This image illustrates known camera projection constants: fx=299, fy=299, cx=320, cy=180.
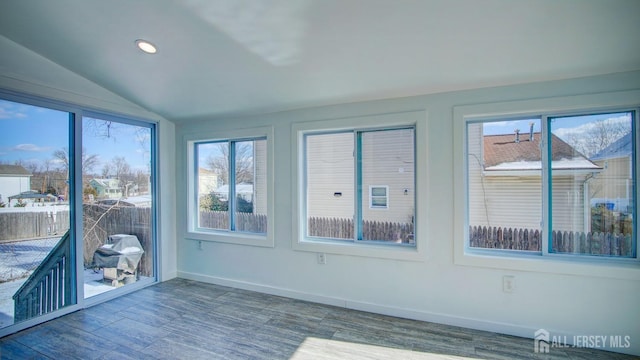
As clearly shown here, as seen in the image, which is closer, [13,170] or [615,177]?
[615,177]

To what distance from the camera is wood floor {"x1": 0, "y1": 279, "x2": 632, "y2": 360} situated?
8.27ft

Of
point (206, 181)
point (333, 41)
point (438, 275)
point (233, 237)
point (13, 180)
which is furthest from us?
point (206, 181)

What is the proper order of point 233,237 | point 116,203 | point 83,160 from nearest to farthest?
point 83,160, point 116,203, point 233,237

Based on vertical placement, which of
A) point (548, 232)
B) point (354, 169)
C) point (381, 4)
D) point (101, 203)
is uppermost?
point (381, 4)

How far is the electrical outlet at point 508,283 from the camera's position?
2.77 meters

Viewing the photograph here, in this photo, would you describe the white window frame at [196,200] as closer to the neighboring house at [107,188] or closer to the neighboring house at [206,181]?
the neighboring house at [206,181]

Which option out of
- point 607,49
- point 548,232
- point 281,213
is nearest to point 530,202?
point 548,232

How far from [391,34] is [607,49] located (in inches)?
63.6

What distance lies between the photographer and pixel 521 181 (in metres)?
2.92

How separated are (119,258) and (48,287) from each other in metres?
0.78

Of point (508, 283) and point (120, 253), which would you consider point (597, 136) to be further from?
point (120, 253)

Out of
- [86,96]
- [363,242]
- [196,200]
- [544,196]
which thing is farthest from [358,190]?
[86,96]

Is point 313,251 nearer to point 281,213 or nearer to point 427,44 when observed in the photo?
point 281,213

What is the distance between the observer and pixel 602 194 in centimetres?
269
